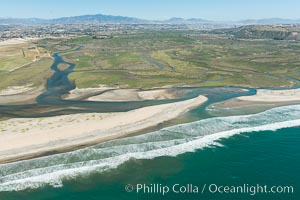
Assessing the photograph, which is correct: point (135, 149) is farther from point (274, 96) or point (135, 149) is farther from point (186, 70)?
point (186, 70)

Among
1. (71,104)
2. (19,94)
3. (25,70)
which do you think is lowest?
(71,104)

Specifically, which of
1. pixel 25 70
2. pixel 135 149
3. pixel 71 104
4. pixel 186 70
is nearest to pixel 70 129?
pixel 135 149

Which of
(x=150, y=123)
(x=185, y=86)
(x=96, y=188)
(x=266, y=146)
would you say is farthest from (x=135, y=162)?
(x=185, y=86)

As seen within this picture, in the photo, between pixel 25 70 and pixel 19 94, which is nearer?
pixel 19 94

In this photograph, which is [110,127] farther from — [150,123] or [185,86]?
[185,86]

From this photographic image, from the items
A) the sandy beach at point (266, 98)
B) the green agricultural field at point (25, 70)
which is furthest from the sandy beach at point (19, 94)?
the sandy beach at point (266, 98)


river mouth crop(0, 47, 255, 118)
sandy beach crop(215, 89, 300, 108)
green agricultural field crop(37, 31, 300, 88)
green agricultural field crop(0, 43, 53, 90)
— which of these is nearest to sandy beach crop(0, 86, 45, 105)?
river mouth crop(0, 47, 255, 118)

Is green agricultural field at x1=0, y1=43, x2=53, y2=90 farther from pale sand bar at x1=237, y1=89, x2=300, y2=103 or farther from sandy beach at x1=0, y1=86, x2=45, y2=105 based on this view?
pale sand bar at x1=237, y1=89, x2=300, y2=103

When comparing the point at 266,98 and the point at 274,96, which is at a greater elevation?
the point at 274,96
